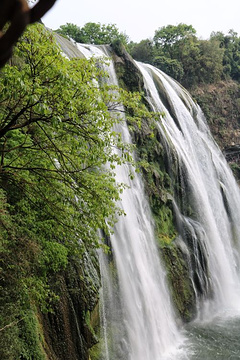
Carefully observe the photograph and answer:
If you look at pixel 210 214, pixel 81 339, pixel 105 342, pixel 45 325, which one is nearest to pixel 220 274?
pixel 210 214

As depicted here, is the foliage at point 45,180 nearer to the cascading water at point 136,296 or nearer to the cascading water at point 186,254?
the cascading water at point 136,296

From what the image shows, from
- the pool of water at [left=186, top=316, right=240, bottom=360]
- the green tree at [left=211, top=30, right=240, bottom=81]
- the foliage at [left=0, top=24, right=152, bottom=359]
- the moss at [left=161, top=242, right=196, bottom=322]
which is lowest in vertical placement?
the pool of water at [left=186, top=316, right=240, bottom=360]

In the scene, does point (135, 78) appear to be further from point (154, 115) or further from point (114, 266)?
point (154, 115)

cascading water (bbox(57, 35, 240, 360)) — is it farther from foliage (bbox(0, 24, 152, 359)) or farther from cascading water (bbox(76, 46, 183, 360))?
foliage (bbox(0, 24, 152, 359))

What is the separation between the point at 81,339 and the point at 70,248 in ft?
6.76

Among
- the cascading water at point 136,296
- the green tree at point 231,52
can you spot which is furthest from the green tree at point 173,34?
the cascading water at point 136,296

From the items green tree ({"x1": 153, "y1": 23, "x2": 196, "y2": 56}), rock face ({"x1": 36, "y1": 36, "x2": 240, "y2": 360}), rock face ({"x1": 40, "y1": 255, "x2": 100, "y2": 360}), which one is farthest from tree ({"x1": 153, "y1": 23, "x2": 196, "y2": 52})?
rock face ({"x1": 40, "y1": 255, "x2": 100, "y2": 360})

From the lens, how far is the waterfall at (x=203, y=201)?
13062 mm

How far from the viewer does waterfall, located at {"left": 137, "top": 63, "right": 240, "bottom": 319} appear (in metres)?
13.1

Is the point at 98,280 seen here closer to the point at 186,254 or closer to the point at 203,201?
the point at 186,254

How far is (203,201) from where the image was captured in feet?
50.2

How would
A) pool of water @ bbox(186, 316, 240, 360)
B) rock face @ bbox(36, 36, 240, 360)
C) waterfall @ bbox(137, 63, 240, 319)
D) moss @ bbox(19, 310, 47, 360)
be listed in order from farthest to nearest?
waterfall @ bbox(137, 63, 240, 319)
pool of water @ bbox(186, 316, 240, 360)
rock face @ bbox(36, 36, 240, 360)
moss @ bbox(19, 310, 47, 360)

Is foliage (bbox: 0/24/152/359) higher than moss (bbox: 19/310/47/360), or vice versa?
foliage (bbox: 0/24/152/359)

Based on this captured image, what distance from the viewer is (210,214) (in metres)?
15.5
